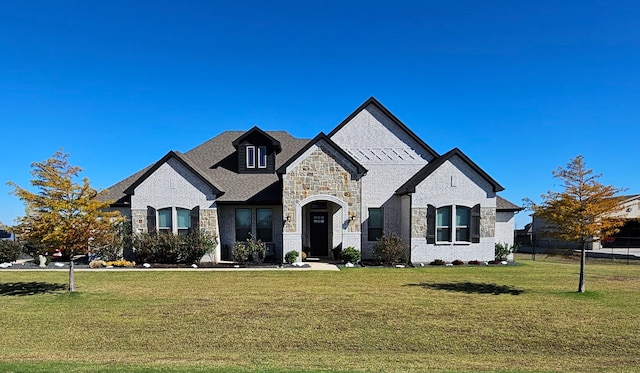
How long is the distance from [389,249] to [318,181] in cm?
514

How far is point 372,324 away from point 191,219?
46.4 feet

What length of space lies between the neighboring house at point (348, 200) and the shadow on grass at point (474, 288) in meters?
5.68

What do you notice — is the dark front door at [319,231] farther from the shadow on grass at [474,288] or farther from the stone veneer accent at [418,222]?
the shadow on grass at [474,288]

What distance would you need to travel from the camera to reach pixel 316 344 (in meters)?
7.61

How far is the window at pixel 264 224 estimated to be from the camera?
21.5m

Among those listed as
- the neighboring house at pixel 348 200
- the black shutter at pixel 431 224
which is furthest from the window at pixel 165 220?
the black shutter at pixel 431 224

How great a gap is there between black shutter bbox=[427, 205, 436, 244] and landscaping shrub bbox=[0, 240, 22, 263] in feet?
72.7

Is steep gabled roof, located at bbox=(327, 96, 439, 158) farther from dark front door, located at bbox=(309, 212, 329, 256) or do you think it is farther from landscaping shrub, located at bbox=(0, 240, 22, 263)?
landscaping shrub, located at bbox=(0, 240, 22, 263)

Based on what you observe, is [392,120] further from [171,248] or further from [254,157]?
[171,248]

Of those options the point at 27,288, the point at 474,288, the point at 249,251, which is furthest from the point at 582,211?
the point at 27,288

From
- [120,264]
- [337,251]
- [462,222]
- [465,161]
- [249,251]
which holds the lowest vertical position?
[120,264]

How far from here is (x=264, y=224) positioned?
2152cm

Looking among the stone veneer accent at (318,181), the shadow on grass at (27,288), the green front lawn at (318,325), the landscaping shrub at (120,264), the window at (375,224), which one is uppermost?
the stone veneer accent at (318,181)

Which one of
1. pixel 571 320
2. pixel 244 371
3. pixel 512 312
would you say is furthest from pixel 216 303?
pixel 571 320
